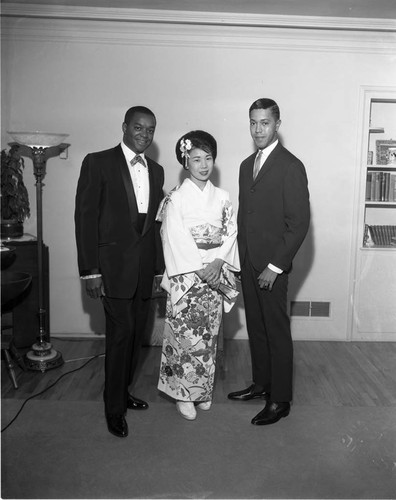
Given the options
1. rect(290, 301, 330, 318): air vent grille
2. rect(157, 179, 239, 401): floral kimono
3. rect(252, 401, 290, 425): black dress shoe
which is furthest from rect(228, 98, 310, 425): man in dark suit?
rect(290, 301, 330, 318): air vent grille

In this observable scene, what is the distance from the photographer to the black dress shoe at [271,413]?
7.43 feet

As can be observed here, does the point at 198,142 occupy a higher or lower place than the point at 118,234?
higher

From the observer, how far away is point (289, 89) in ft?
8.23

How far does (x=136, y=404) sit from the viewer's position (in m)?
2.39

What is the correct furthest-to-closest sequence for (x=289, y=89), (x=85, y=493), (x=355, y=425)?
(x=289, y=89), (x=355, y=425), (x=85, y=493)

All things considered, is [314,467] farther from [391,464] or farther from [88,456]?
[88,456]

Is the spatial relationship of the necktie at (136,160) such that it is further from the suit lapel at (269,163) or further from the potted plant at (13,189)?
the potted plant at (13,189)

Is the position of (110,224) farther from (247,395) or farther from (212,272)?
(247,395)

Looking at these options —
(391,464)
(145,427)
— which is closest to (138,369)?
(145,427)

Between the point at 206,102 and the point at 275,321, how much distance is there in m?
1.16

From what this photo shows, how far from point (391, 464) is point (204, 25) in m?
1.95

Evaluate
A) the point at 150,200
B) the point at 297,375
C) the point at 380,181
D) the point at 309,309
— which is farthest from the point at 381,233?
the point at 150,200

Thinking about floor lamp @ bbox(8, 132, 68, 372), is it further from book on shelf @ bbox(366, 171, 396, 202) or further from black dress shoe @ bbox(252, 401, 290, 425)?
book on shelf @ bbox(366, 171, 396, 202)

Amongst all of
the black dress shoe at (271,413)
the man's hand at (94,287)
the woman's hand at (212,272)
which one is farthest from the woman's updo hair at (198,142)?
the black dress shoe at (271,413)
